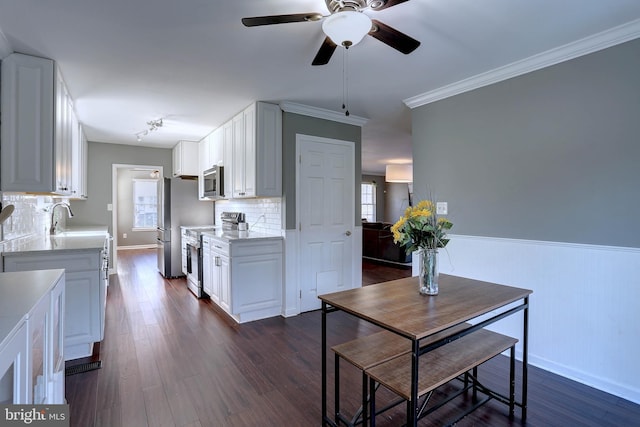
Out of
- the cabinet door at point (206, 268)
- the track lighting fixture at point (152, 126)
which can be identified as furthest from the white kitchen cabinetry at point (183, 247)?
the track lighting fixture at point (152, 126)

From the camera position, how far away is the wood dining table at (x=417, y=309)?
1338 millimetres

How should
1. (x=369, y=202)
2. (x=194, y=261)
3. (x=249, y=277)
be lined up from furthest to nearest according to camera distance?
(x=369, y=202) → (x=194, y=261) → (x=249, y=277)

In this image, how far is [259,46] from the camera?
89.8 inches

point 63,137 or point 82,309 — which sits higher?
point 63,137

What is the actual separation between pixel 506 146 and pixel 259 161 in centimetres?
240

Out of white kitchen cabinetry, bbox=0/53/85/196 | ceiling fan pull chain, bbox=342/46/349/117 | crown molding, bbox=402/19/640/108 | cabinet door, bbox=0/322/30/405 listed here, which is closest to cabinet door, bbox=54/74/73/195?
white kitchen cabinetry, bbox=0/53/85/196

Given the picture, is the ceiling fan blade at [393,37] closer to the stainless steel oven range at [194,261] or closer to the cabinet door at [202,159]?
the stainless steel oven range at [194,261]

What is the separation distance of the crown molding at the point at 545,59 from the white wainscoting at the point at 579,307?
1379 mm

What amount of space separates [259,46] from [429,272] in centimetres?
192

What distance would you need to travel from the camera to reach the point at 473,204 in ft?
9.69

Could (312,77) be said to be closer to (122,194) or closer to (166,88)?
(166,88)

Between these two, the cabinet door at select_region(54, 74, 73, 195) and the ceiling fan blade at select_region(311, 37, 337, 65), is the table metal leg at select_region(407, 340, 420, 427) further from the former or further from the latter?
the cabinet door at select_region(54, 74, 73, 195)

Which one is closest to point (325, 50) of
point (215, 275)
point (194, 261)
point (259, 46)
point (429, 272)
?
point (259, 46)

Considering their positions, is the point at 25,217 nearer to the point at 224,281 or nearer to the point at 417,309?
the point at 224,281
